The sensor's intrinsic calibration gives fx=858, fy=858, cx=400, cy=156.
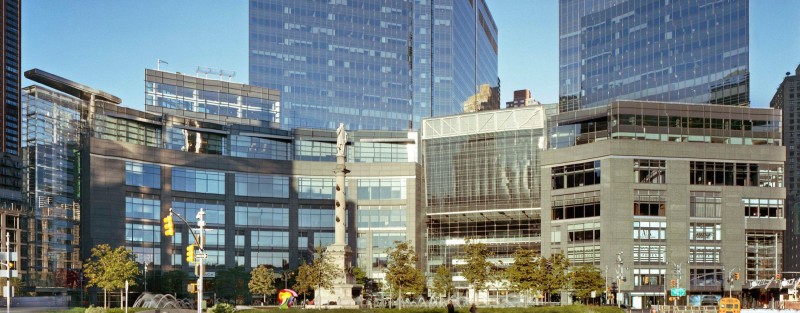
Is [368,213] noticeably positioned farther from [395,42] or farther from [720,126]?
[395,42]

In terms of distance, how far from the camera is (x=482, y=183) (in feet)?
420

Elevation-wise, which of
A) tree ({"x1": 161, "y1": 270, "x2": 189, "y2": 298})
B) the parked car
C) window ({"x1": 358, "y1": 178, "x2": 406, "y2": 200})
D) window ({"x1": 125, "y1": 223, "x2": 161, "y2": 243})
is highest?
window ({"x1": 358, "y1": 178, "x2": 406, "y2": 200})

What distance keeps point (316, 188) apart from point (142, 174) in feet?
85.8

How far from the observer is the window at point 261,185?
413ft

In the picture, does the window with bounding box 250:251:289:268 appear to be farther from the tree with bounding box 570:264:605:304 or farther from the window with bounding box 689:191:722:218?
the window with bounding box 689:191:722:218

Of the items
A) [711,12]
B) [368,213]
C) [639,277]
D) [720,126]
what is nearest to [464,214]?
[368,213]

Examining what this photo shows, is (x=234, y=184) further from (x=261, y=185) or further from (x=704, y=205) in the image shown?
(x=704, y=205)

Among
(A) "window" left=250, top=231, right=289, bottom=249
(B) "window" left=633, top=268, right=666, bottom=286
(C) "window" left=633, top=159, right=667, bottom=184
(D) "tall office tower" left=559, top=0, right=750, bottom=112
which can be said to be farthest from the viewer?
(D) "tall office tower" left=559, top=0, right=750, bottom=112

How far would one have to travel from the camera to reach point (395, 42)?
19800 cm

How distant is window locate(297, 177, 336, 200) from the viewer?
129250mm

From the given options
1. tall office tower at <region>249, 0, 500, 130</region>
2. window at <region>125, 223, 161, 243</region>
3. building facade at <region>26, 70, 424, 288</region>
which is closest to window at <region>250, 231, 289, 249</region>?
building facade at <region>26, 70, 424, 288</region>

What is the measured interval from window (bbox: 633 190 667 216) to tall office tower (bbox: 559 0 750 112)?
1980 inches

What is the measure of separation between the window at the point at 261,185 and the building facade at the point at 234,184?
0.15 meters

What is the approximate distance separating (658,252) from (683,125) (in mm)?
17460
